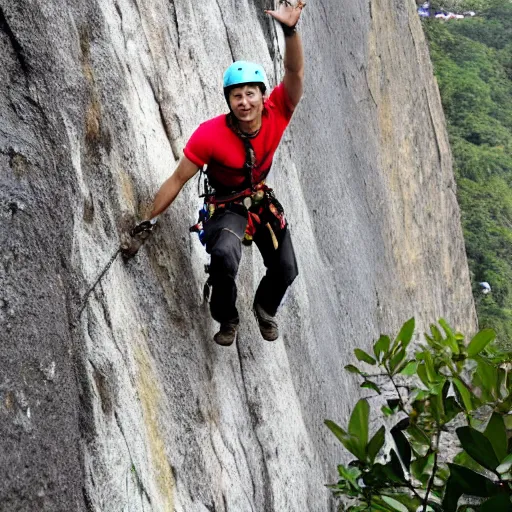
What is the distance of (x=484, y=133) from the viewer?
27.0m

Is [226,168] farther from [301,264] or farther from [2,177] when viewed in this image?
[301,264]

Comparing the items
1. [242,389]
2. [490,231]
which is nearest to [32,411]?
[242,389]

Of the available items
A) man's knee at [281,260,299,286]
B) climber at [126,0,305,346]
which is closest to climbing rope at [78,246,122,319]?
climber at [126,0,305,346]

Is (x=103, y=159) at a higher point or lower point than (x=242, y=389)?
higher

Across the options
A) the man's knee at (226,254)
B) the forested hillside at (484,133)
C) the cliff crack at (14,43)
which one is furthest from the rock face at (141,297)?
the forested hillside at (484,133)

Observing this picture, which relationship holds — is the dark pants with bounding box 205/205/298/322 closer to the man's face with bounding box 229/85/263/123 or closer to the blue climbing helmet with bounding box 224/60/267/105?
the man's face with bounding box 229/85/263/123

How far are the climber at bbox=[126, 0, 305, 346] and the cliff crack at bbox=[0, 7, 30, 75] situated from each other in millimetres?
1100

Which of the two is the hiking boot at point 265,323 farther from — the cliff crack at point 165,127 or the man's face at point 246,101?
the man's face at point 246,101

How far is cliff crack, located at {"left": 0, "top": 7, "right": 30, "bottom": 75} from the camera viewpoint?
366cm

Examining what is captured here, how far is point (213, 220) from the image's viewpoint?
4.83 meters

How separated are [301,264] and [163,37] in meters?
2.45

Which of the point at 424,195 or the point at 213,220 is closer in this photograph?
the point at 213,220

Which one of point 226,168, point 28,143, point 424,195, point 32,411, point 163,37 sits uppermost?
point 163,37

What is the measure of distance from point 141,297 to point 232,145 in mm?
889
